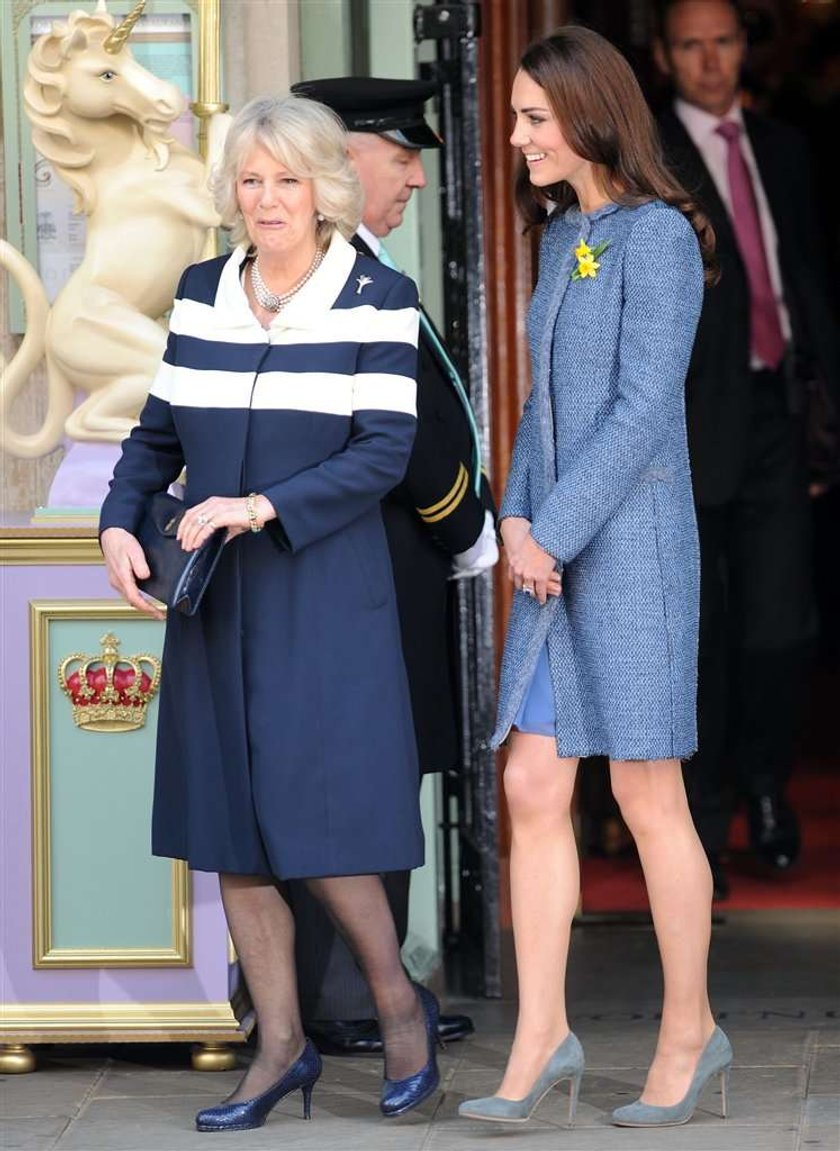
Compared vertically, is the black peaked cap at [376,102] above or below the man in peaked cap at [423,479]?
above

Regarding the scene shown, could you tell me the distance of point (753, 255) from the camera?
21.7 feet

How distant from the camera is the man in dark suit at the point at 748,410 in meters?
6.40

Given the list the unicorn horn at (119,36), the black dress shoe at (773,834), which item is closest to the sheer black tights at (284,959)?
the unicorn horn at (119,36)

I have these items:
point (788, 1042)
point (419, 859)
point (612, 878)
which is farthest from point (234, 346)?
point (612, 878)

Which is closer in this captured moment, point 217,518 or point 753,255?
point 217,518

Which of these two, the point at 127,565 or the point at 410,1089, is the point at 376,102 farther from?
the point at 410,1089

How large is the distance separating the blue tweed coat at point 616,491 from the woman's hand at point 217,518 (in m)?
0.45

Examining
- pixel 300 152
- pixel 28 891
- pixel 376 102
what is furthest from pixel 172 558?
pixel 376 102

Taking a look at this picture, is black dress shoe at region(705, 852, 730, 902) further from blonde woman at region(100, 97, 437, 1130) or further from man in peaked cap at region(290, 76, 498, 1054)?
blonde woman at region(100, 97, 437, 1130)

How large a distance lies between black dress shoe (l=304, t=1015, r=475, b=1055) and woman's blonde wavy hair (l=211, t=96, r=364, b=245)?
5.22ft

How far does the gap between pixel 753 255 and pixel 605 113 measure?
8.23 feet

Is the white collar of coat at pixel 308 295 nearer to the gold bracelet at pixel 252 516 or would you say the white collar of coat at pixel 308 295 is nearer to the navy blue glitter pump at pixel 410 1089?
the gold bracelet at pixel 252 516

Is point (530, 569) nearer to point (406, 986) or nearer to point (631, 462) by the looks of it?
point (631, 462)

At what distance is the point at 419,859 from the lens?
14.0ft
